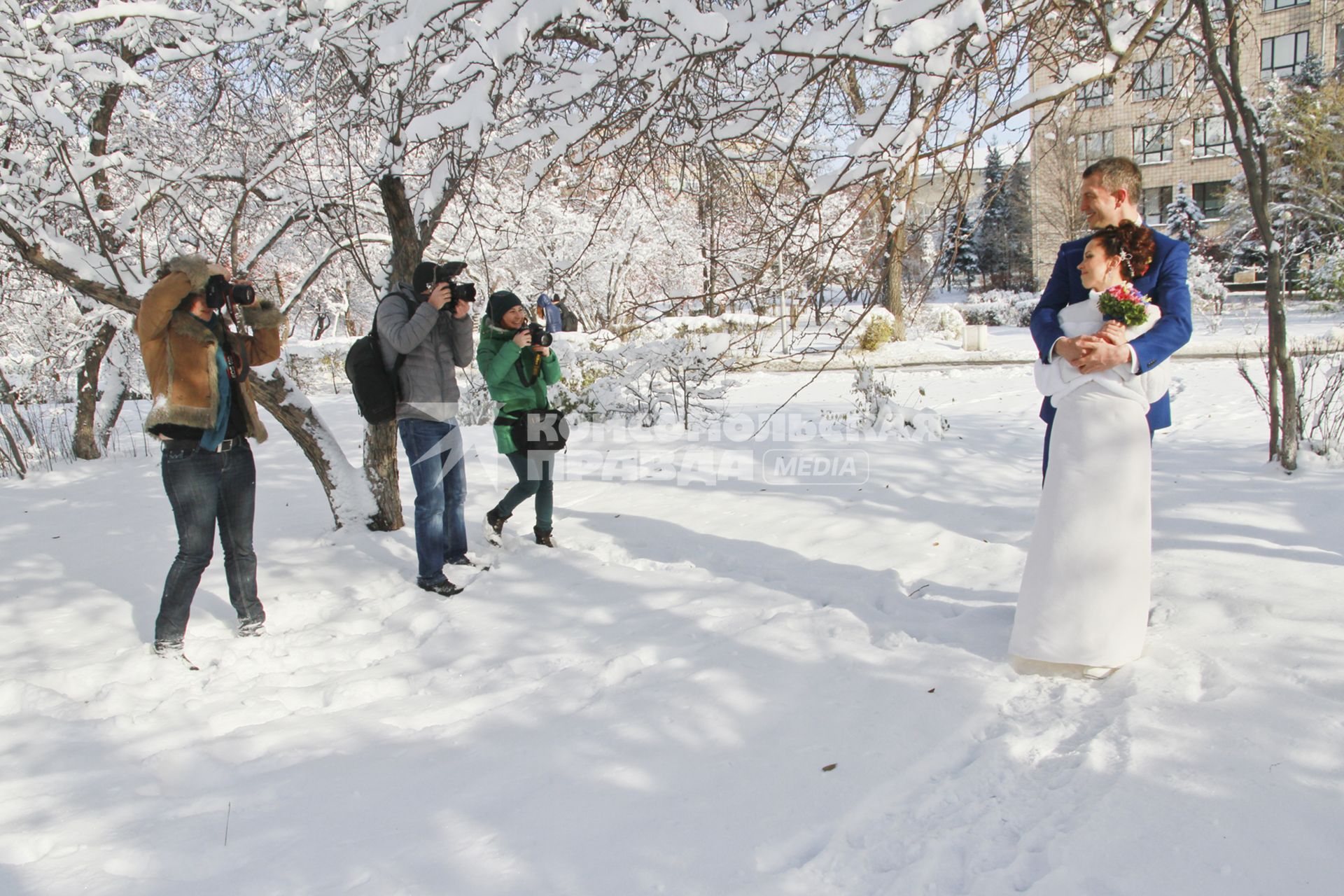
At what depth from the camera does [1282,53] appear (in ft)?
101

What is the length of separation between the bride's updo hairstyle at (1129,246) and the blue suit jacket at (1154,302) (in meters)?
0.06

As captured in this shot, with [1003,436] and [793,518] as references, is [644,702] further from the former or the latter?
[1003,436]

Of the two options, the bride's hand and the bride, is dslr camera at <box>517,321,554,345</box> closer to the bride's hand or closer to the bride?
the bride

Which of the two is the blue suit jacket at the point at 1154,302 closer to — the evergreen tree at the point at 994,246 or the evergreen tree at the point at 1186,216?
the evergreen tree at the point at 1186,216

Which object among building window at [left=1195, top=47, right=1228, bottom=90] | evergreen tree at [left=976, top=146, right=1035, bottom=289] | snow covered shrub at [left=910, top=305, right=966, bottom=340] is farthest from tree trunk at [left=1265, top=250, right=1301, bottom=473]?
evergreen tree at [left=976, top=146, right=1035, bottom=289]

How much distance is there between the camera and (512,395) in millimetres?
4840

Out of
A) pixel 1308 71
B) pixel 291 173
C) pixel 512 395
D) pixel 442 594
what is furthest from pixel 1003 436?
pixel 1308 71

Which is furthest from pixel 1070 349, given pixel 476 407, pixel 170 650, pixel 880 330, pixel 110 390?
pixel 880 330

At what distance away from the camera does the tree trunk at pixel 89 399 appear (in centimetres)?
932

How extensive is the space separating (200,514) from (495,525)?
1.82 metres

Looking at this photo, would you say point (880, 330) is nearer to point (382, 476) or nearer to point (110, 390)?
point (110, 390)

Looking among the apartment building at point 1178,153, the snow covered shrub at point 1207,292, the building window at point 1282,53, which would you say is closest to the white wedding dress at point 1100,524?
the apartment building at point 1178,153

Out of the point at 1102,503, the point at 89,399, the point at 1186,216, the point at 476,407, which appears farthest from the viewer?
the point at 1186,216

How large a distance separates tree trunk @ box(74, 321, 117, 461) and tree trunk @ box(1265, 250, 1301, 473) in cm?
1091
